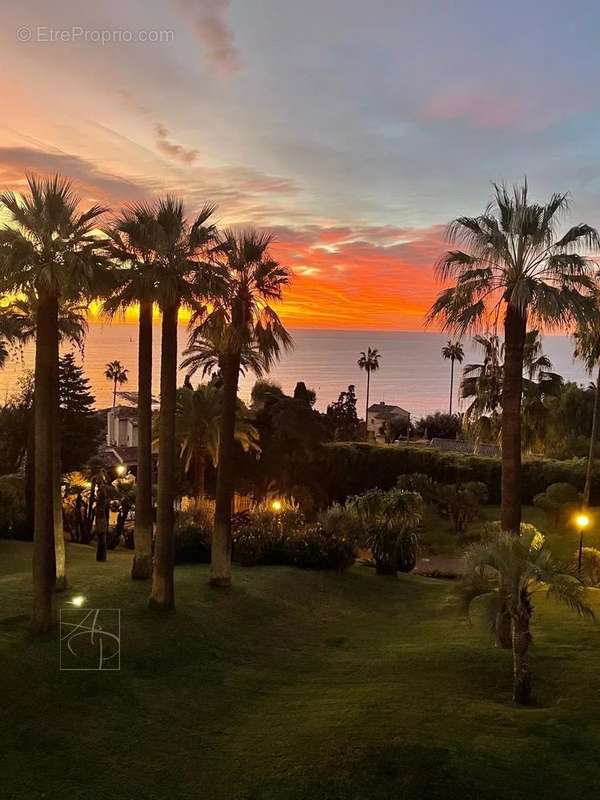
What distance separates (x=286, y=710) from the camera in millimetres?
10508

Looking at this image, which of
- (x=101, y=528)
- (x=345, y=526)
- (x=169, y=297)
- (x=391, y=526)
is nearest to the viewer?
(x=169, y=297)

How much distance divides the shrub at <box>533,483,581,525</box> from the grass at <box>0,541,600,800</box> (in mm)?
16938

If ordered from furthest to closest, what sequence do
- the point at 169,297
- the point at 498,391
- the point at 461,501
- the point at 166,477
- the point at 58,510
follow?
the point at 461,501 < the point at 498,391 < the point at 58,510 < the point at 166,477 < the point at 169,297

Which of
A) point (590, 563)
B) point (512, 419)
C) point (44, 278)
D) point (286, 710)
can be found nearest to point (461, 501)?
point (590, 563)

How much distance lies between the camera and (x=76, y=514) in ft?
92.6

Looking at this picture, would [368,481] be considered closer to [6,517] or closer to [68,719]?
[6,517]

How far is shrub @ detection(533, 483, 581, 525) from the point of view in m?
32.7

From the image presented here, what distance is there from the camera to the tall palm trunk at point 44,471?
12.6 metres

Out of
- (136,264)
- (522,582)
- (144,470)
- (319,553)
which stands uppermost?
(136,264)

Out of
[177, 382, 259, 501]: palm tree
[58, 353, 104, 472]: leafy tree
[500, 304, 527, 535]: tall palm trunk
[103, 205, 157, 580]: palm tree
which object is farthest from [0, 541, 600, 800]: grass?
[58, 353, 104, 472]: leafy tree

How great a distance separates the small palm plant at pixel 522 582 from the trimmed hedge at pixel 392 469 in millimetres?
30012

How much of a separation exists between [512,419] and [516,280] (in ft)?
10.1

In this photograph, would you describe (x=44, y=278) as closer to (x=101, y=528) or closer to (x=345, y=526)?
(x=101, y=528)

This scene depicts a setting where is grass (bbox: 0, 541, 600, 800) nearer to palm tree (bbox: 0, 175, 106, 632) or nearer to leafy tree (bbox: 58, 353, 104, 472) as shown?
palm tree (bbox: 0, 175, 106, 632)
